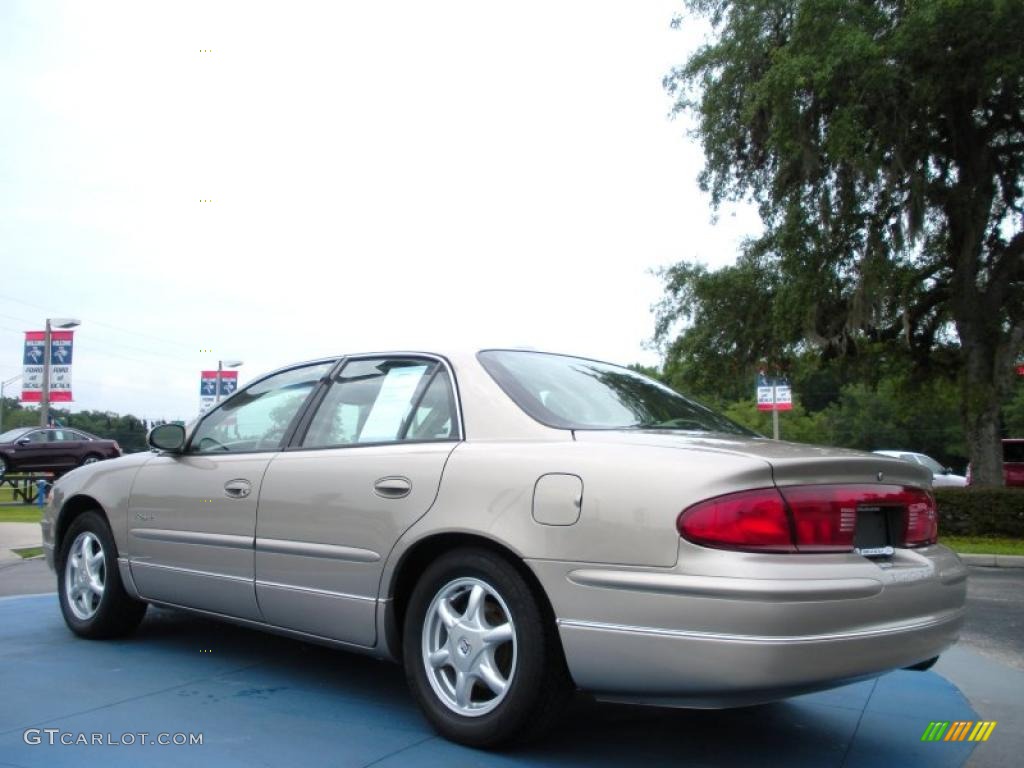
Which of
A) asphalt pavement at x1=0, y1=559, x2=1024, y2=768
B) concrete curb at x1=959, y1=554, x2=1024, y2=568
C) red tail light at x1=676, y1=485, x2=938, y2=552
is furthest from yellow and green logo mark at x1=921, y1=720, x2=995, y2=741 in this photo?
concrete curb at x1=959, y1=554, x2=1024, y2=568

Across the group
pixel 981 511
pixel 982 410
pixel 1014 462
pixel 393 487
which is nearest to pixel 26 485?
pixel 981 511

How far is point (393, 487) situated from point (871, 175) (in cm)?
1403

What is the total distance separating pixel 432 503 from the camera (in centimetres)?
357

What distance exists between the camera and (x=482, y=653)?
3361 mm

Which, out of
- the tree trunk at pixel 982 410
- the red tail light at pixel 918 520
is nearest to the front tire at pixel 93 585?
the red tail light at pixel 918 520

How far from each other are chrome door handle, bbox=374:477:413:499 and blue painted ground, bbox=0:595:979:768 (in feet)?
3.01

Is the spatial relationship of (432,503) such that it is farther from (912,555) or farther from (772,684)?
(912,555)

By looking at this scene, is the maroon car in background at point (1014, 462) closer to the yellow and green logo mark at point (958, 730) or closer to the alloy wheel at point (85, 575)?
the yellow and green logo mark at point (958, 730)

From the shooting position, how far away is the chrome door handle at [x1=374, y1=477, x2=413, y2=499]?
12.1 feet

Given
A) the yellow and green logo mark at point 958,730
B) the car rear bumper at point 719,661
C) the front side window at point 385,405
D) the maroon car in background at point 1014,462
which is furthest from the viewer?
the maroon car in background at point 1014,462

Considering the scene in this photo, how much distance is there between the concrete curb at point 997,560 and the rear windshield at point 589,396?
30.8 feet

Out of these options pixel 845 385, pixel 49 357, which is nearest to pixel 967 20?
pixel 845 385

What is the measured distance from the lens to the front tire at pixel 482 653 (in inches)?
126

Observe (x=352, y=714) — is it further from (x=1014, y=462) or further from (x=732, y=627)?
(x=1014, y=462)
